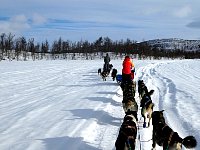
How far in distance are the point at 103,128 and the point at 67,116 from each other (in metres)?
1.85

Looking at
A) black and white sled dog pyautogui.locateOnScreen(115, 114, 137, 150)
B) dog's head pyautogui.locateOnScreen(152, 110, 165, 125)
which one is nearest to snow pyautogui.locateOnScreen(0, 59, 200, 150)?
dog's head pyautogui.locateOnScreen(152, 110, 165, 125)

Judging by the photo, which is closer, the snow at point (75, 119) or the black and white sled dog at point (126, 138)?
the black and white sled dog at point (126, 138)

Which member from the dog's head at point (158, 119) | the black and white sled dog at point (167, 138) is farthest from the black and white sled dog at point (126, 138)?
the dog's head at point (158, 119)

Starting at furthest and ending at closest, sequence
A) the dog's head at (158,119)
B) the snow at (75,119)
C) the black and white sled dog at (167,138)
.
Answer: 1. the snow at (75,119)
2. the dog's head at (158,119)
3. the black and white sled dog at (167,138)

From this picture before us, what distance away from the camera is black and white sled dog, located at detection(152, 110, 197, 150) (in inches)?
225

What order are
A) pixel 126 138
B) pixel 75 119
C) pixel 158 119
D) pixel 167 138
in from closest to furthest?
pixel 126 138
pixel 167 138
pixel 158 119
pixel 75 119

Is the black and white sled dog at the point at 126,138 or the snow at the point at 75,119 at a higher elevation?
the black and white sled dog at the point at 126,138

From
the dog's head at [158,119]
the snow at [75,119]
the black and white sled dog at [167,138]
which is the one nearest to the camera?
the black and white sled dog at [167,138]

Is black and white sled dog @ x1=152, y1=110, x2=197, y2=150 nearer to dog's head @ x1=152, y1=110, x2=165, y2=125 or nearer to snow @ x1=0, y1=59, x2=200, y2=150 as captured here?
dog's head @ x1=152, y1=110, x2=165, y2=125

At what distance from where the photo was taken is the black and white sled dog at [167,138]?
571 cm

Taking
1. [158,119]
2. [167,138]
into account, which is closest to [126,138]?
[167,138]

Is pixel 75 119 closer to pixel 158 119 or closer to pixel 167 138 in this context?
pixel 158 119

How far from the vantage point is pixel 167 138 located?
6.06 metres

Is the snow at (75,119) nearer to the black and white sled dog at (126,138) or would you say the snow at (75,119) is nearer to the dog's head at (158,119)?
the dog's head at (158,119)
